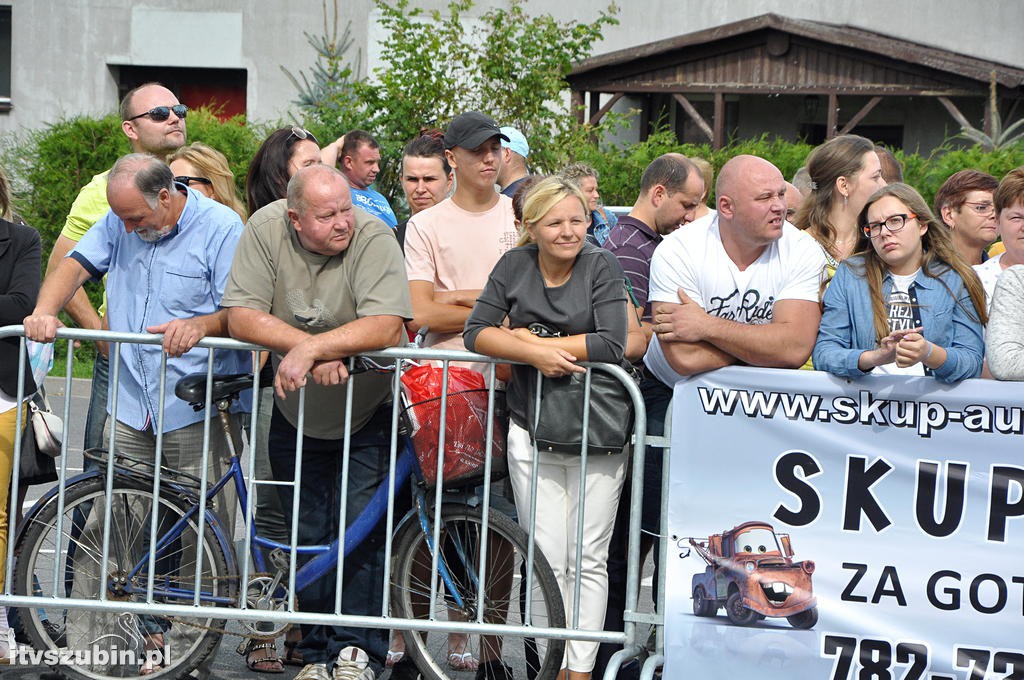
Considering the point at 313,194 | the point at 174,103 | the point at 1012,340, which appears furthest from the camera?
the point at 174,103

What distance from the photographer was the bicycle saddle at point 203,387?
5.04 metres

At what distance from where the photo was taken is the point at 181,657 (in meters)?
5.14

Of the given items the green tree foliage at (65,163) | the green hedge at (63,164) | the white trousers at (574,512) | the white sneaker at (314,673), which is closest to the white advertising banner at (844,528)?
the white trousers at (574,512)

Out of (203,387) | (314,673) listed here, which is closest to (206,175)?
(203,387)

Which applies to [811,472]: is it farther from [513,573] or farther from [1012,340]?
[513,573]

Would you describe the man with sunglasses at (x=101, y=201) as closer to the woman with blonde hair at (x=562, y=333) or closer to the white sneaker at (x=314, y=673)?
the white sneaker at (x=314, y=673)

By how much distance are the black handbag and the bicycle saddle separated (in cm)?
121

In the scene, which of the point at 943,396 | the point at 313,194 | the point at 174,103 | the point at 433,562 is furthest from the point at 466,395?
A: the point at 174,103

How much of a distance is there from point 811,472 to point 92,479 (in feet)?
8.88

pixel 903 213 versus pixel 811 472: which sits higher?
pixel 903 213

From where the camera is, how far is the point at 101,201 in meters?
6.10

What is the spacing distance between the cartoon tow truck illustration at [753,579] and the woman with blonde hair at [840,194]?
1509mm

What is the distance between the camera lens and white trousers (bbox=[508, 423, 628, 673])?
489 cm

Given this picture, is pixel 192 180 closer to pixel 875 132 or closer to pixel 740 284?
pixel 740 284
